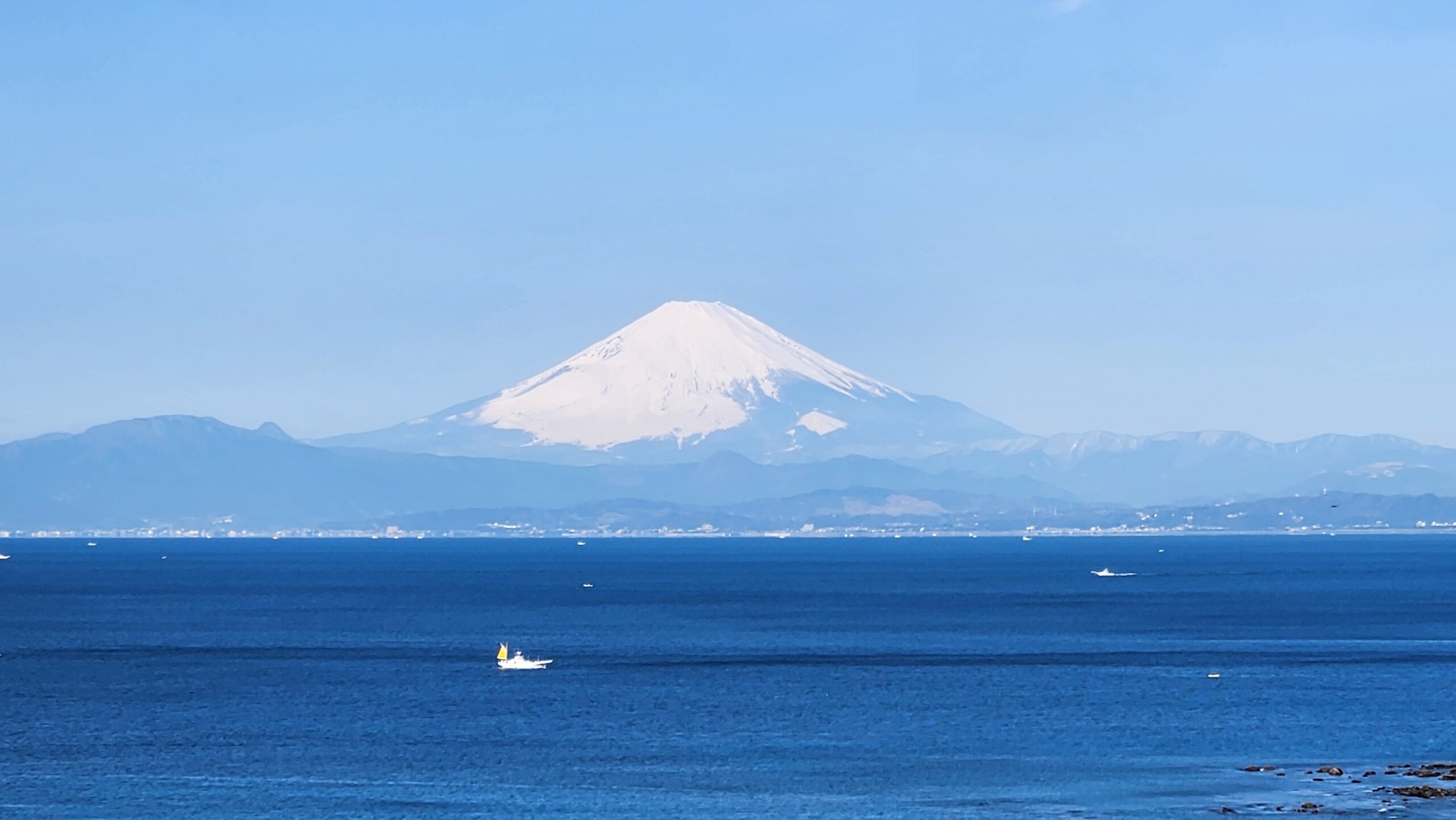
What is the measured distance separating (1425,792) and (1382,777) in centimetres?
458

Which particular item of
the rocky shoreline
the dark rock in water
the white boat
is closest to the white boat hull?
the white boat

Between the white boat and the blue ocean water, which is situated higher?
the white boat

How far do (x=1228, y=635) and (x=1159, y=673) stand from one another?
3365 cm

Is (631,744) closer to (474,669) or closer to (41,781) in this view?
(41,781)

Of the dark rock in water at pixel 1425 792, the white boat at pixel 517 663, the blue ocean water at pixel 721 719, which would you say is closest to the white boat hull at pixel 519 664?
the white boat at pixel 517 663

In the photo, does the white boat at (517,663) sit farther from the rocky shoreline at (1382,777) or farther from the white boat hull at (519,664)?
the rocky shoreline at (1382,777)

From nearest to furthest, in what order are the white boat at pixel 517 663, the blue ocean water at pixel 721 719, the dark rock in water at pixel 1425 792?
the dark rock in water at pixel 1425 792 < the blue ocean water at pixel 721 719 < the white boat at pixel 517 663

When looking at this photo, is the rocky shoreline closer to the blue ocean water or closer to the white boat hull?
the blue ocean water

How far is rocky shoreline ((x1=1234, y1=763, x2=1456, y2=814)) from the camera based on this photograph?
61.7 meters

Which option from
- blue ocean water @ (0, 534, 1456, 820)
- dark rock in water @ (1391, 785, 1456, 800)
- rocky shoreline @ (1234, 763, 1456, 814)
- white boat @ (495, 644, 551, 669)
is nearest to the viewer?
rocky shoreline @ (1234, 763, 1456, 814)

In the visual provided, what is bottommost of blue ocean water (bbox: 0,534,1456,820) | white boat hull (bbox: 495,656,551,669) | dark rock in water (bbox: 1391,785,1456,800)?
dark rock in water (bbox: 1391,785,1456,800)

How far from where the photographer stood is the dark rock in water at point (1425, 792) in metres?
63.2

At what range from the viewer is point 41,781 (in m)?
68.9

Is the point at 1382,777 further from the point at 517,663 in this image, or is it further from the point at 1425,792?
the point at 517,663
